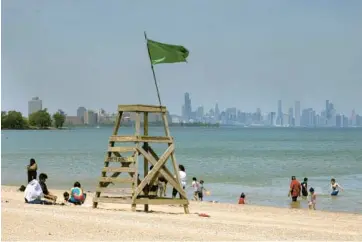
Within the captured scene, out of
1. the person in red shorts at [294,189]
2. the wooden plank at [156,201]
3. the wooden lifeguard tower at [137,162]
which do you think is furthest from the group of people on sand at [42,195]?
the person in red shorts at [294,189]

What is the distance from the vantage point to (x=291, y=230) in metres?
14.9

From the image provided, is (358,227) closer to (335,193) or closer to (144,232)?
(144,232)

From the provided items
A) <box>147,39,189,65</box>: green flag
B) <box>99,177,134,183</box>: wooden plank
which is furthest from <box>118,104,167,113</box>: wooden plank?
<box>99,177,134,183</box>: wooden plank

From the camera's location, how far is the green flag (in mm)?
17531

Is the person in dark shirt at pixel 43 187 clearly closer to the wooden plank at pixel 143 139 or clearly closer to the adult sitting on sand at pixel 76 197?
the adult sitting on sand at pixel 76 197

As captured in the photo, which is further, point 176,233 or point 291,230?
point 291,230

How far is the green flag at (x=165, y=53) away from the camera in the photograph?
57.5ft

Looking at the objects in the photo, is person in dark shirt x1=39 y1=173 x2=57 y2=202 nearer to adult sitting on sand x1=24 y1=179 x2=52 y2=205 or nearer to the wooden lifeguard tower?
adult sitting on sand x1=24 y1=179 x2=52 y2=205

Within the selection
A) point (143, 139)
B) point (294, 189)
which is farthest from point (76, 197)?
point (294, 189)

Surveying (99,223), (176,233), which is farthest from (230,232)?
(99,223)

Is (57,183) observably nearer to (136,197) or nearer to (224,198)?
(224,198)

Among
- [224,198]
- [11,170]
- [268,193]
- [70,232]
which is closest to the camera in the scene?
[70,232]

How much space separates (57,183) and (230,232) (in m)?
25.6

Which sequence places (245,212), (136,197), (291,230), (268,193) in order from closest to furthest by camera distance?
1. (291,230)
2. (136,197)
3. (245,212)
4. (268,193)
